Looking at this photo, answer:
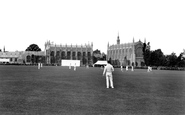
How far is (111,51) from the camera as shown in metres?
122

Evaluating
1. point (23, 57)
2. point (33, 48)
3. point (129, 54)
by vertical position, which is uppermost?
point (33, 48)

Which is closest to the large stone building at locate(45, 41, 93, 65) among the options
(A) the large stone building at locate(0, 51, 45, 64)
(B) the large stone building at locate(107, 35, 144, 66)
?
(A) the large stone building at locate(0, 51, 45, 64)

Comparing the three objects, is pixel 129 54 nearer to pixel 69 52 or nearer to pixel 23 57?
pixel 69 52

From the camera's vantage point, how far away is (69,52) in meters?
121

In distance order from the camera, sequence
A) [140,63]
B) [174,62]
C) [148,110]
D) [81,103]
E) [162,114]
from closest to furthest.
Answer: [162,114]
[148,110]
[81,103]
[174,62]
[140,63]

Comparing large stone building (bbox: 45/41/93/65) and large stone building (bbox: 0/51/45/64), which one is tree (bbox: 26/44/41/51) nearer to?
large stone building (bbox: 0/51/45/64)

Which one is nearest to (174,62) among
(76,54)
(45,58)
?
(76,54)

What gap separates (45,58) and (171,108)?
113 m

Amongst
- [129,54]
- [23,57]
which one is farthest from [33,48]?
[129,54]

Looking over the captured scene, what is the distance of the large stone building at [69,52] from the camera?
389ft

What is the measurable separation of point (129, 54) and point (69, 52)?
30344 mm

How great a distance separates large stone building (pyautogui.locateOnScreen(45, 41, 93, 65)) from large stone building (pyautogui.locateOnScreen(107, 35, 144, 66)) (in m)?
13.0

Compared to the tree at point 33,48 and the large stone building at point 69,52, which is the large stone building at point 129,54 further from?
the tree at point 33,48

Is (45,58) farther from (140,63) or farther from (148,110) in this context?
(148,110)
